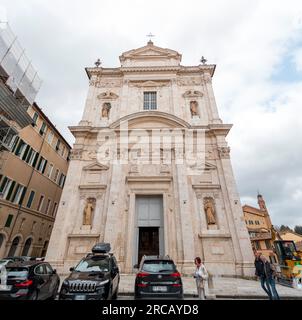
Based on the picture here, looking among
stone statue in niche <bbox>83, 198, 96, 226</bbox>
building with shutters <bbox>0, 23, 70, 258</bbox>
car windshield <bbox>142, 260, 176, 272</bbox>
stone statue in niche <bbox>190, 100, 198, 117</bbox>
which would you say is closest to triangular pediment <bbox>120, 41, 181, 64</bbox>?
stone statue in niche <bbox>190, 100, 198, 117</bbox>

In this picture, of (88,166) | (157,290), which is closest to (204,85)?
(88,166)

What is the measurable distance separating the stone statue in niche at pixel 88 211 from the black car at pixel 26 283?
7.21m

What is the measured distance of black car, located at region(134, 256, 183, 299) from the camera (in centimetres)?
630

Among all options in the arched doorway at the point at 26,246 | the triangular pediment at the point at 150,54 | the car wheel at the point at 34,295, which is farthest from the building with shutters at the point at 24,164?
the car wheel at the point at 34,295

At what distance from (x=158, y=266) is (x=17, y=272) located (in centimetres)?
482

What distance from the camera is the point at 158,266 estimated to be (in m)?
6.93

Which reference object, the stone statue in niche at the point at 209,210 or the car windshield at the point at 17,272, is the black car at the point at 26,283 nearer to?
the car windshield at the point at 17,272

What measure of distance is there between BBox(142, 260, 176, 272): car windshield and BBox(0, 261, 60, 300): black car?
3.68m

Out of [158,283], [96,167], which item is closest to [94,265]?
[158,283]

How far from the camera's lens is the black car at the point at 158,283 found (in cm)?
630

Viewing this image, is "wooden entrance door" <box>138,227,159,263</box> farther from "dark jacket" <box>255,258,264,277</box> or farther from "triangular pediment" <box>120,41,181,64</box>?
"triangular pediment" <box>120,41,181,64</box>

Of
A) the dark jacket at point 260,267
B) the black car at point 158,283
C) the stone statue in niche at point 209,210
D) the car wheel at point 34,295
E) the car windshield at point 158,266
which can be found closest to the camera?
the car wheel at point 34,295
